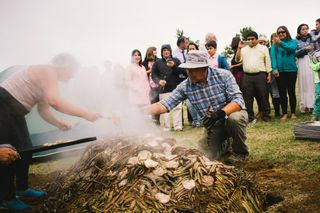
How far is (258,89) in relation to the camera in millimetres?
8461

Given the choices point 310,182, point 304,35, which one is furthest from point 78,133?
point 304,35

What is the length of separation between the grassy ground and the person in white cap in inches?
17.7

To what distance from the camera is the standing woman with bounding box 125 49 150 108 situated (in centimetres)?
827

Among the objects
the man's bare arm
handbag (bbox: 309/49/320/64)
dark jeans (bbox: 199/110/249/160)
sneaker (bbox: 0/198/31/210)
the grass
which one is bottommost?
the grass

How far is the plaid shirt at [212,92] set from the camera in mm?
4840

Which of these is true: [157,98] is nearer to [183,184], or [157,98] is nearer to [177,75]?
[177,75]

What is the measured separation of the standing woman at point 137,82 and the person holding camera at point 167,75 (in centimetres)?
33

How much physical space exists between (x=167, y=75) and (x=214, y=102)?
12.6 ft

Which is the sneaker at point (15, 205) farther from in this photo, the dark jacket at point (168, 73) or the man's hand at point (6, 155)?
the dark jacket at point (168, 73)

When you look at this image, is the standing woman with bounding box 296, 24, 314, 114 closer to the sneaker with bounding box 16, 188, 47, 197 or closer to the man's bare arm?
the man's bare arm

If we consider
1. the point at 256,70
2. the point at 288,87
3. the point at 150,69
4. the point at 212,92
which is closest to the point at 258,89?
the point at 256,70

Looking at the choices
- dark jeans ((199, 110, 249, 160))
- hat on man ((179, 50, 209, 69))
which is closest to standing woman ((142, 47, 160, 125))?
dark jeans ((199, 110, 249, 160))

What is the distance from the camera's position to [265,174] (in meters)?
4.36

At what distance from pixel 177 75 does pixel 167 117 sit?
110 centimetres
